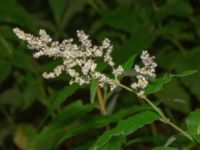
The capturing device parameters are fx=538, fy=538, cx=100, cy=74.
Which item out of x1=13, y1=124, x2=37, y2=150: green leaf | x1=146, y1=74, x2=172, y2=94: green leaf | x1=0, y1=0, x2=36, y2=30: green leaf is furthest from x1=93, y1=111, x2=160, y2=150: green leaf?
x1=13, y1=124, x2=37, y2=150: green leaf

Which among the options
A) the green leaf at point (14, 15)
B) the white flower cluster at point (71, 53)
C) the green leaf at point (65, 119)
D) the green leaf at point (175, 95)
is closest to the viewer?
the white flower cluster at point (71, 53)

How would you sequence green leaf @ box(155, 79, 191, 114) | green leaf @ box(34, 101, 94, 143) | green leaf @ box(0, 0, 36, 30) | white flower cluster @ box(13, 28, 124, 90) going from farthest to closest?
green leaf @ box(155, 79, 191, 114), green leaf @ box(0, 0, 36, 30), green leaf @ box(34, 101, 94, 143), white flower cluster @ box(13, 28, 124, 90)

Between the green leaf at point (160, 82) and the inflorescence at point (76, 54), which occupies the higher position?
the inflorescence at point (76, 54)

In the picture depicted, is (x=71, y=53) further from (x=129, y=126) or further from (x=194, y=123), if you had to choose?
(x=194, y=123)

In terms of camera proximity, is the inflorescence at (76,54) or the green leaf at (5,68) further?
the green leaf at (5,68)

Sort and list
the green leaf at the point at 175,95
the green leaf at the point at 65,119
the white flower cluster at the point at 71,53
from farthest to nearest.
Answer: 1. the green leaf at the point at 175,95
2. the green leaf at the point at 65,119
3. the white flower cluster at the point at 71,53

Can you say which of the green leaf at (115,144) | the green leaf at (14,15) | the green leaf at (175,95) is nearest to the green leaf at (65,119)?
the green leaf at (115,144)

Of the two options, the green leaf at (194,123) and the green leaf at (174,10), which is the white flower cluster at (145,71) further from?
the green leaf at (174,10)

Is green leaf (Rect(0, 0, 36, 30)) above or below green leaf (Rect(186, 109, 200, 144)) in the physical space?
above

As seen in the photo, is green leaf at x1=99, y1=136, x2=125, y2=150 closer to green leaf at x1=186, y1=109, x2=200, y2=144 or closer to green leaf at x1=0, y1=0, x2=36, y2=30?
green leaf at x1=186, y1=109, x2=200, y2=144
